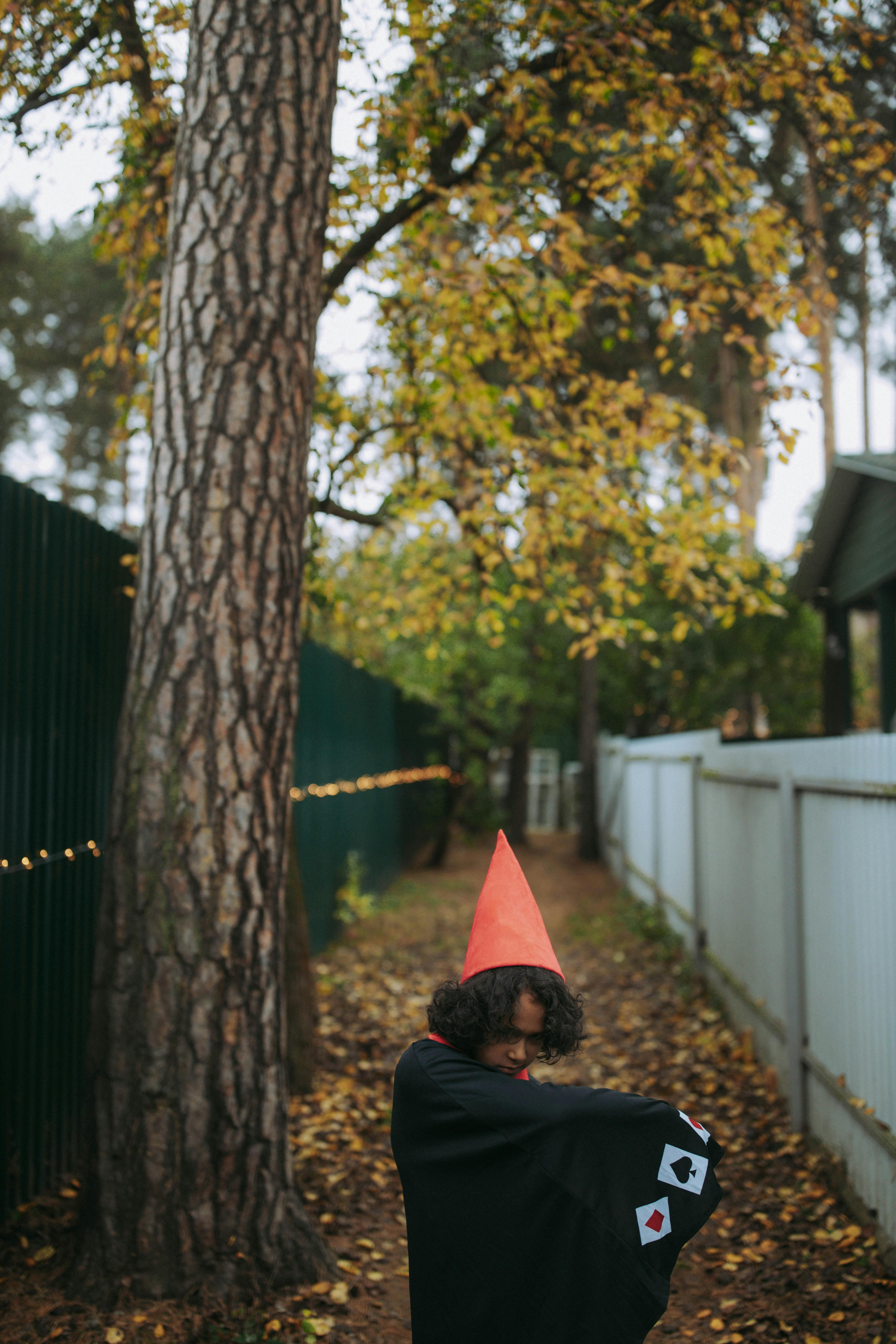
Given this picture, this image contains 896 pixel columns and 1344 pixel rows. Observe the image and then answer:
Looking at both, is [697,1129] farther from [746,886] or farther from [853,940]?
[746,886]

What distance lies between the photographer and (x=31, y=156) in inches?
211

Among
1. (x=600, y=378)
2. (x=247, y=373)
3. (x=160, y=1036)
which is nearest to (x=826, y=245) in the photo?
(x=600, y=378)

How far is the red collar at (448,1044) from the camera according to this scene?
2.06m

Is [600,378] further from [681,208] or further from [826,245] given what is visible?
[826,245]

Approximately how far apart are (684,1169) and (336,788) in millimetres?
7527

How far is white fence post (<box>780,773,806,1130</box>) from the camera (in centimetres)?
480

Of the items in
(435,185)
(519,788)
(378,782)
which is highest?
(435,185)

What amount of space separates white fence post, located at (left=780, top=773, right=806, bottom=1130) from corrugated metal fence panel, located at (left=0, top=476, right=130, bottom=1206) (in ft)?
10.6

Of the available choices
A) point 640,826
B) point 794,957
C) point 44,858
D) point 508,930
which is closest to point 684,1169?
point 508,930

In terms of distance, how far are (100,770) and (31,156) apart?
11.2 feet

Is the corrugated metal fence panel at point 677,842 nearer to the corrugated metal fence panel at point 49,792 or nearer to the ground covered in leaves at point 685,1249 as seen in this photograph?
the ground covered in leaves at point 685,1249

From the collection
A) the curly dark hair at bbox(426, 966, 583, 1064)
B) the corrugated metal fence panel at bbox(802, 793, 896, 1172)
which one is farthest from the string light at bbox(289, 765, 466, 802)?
the corrugated metal fence panel at bbox(802, 793, 896, 1172)

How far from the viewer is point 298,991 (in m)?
5.41

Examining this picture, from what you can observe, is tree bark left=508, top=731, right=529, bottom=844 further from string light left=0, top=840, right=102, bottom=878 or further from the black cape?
the black cape
